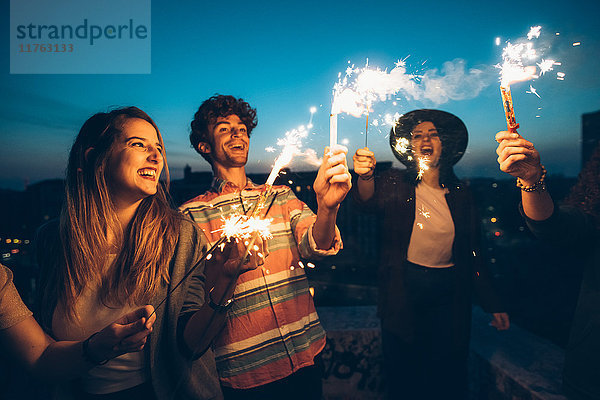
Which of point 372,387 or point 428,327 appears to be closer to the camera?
point 428,327

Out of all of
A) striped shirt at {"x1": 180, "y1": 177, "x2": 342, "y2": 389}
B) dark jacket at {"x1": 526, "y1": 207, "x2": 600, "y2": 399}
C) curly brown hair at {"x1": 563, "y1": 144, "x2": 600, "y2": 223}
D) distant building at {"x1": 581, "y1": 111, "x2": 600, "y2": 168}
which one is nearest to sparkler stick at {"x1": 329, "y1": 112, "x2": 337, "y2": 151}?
striped shirt at {"x1": 180, "y1": 177, "x2": 342, "y2": 389}

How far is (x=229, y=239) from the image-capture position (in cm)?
176

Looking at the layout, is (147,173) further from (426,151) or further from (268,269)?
(426,151)

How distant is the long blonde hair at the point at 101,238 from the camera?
1.63 meters

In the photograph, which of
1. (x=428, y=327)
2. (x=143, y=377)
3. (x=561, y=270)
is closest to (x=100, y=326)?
(x=143, y=377)

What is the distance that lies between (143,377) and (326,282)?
6.05 m

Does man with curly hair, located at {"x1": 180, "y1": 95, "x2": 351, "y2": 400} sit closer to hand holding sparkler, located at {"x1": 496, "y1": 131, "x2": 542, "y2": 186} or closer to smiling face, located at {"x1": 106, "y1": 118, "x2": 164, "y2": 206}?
smiling face, located at {"x1": 106, "y1": 118, "x2": 164, "y2": 206}

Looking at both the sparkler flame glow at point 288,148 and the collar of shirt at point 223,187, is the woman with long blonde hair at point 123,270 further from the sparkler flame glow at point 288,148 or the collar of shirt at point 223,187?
the sparkler flame glow at point 288,148

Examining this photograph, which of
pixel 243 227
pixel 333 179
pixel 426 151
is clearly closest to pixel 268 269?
pixel 243 227

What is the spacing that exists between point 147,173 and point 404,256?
91.7 inches

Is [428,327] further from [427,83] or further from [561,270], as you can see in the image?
[561,270]

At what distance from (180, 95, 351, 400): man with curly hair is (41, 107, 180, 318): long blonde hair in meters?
0.41

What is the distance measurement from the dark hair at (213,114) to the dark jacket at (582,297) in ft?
7.98

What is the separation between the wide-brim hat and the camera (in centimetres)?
265
